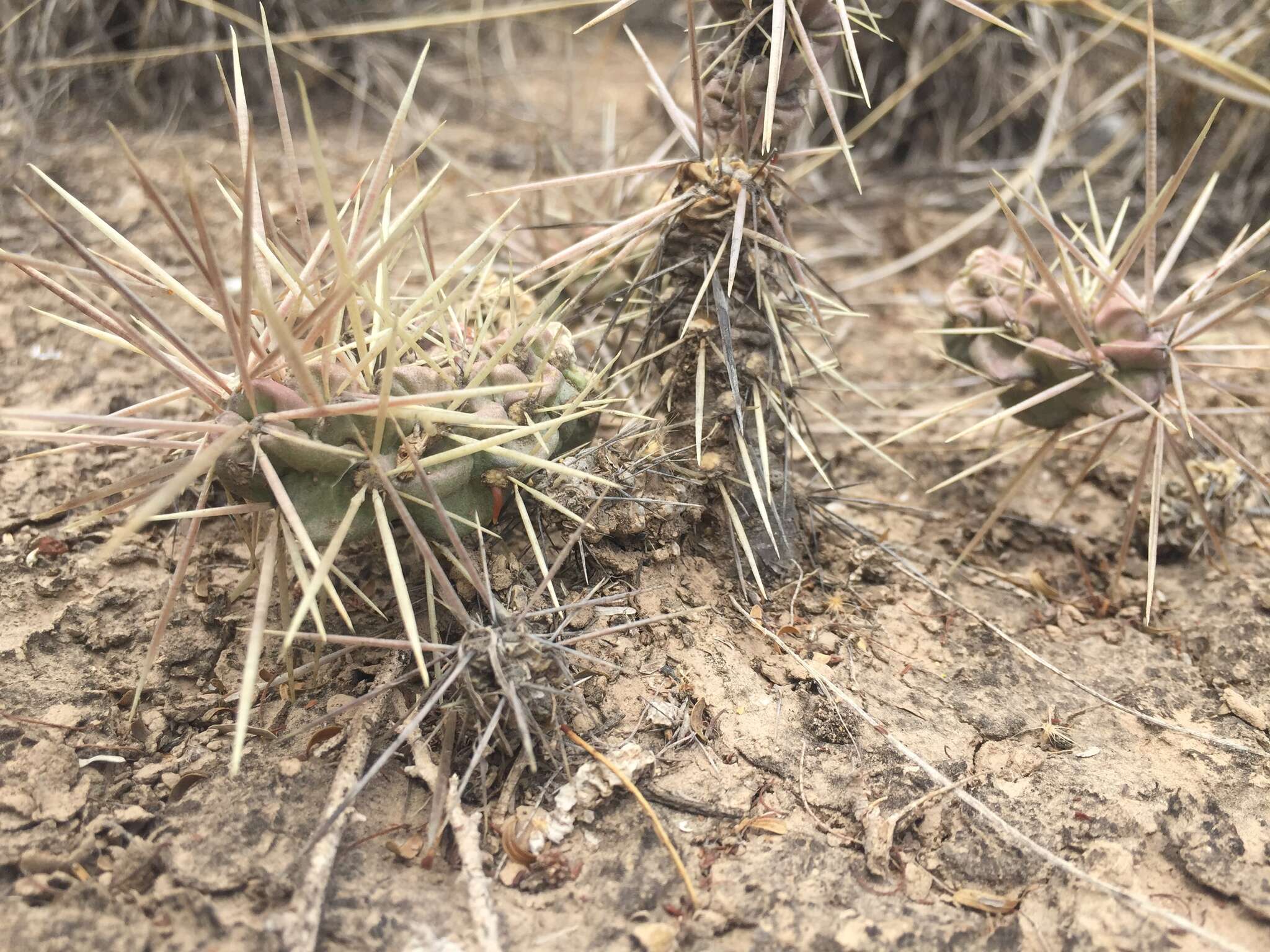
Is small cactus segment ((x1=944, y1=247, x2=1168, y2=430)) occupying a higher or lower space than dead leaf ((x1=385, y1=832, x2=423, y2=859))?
higher

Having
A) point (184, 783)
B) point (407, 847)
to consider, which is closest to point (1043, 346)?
point (407, 847)

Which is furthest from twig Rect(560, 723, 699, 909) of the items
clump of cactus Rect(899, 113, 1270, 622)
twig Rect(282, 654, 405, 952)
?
clump of cactus Rect(899, 113, 1270, 622)

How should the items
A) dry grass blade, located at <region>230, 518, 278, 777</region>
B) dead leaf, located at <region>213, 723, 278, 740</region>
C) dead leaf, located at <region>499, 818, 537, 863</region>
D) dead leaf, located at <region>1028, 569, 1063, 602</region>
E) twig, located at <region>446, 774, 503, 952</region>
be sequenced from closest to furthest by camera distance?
1. dry grass blade, located at <region>230, 518, 278, 777</region>
2. twig, located at <region>446, 774, 503, 952</region>
3. dead leaf, located at <region>499, 818, 537, 863</region>
4. dead leaf, located at <region>213, 723, 278, 740</region>
5. dead leaf, located at <region>1028, 569, 1063, 602</region>

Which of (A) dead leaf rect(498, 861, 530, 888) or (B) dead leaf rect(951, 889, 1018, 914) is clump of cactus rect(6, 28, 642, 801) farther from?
(B) dead leaf rect(951, 889, 1018, 914)

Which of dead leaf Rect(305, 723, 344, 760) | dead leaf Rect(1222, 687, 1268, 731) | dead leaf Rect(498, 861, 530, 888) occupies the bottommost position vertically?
dead leaf Rect(1222, 687, 1268, 731)

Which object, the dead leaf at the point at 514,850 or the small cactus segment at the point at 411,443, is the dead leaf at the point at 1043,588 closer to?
the small cactus segment at the point at 411,443

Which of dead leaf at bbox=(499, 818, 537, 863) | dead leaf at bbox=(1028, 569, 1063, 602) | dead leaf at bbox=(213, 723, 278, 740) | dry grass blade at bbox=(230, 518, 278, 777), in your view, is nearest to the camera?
dry grass blade at bbox=(230, 518, 278, 777)

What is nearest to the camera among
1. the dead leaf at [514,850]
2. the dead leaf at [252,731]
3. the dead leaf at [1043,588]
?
the dead leaf at [514,850]

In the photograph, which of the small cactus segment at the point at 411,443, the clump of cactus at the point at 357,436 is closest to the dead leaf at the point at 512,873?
the clump of cactus at the point at 357,436
